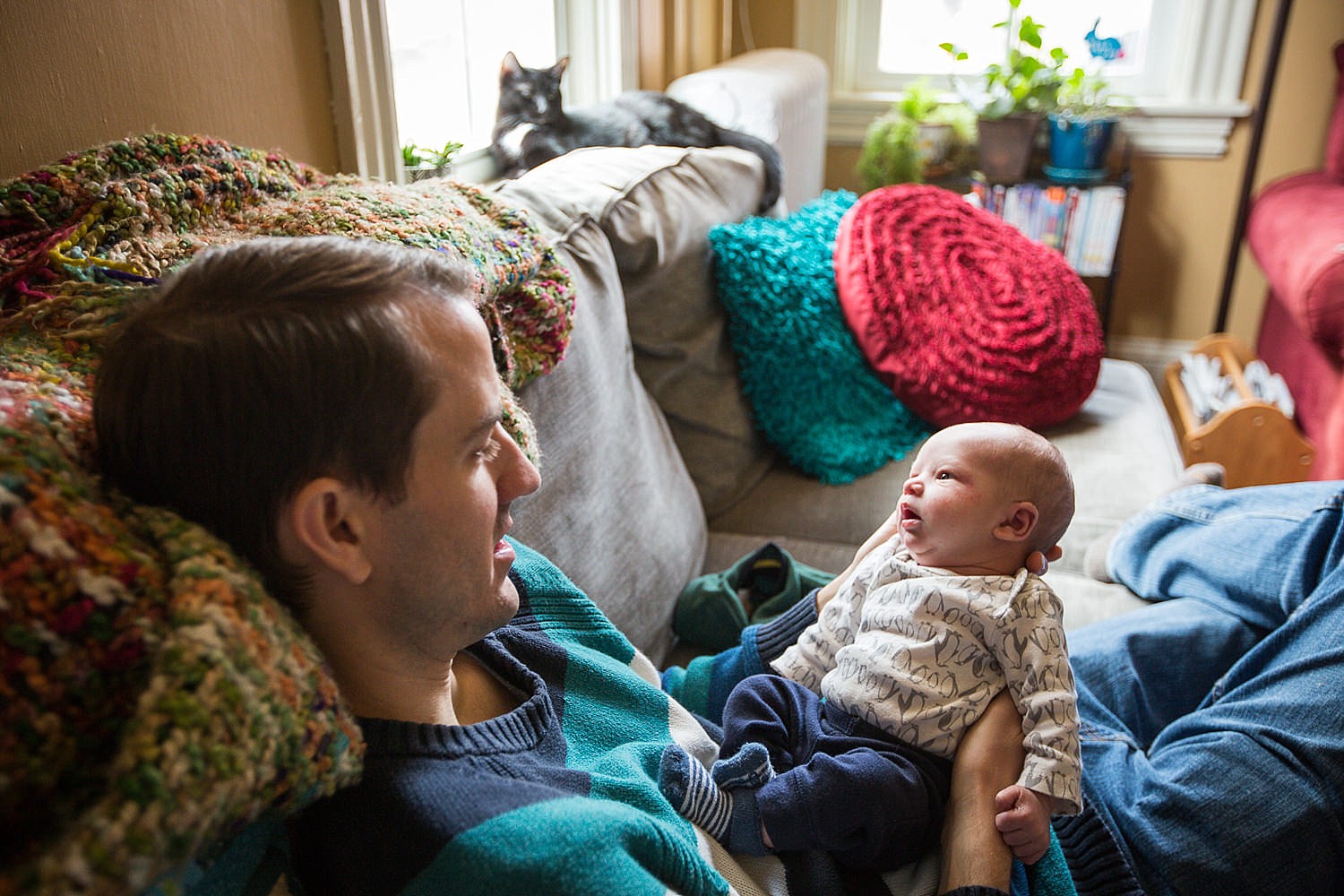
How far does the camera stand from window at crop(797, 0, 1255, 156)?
3.41m

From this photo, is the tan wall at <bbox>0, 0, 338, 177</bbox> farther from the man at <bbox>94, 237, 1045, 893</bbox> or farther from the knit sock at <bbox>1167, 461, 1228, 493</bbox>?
the knit sock at <bbox>1167, 461, 1228, 493</bbox>

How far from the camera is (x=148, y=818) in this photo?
18.1 inches

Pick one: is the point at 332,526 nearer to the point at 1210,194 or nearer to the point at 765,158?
the point at 765,158

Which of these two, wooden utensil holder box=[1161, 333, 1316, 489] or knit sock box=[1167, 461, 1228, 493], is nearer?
knit sock box=[1167, 461, 1228, 493]

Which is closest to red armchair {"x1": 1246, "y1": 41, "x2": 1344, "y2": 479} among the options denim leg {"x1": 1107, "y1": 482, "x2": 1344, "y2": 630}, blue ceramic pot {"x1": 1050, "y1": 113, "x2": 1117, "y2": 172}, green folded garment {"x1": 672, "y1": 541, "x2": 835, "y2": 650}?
blue ceramic pot {"x1": 1050, "y1": 113, "x2": 1117, "y2": 172}

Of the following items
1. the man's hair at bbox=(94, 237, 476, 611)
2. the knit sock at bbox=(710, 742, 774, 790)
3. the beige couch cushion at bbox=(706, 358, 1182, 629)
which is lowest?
the beige couch cushion at bbox=(706, 358, 1182, 629)

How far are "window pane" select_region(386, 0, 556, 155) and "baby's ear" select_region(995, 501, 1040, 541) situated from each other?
4.37ft

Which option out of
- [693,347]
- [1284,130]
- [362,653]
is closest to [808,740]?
[362,653]

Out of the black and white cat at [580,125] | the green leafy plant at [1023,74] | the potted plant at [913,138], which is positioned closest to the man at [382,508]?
the black and white cat at [580,125]

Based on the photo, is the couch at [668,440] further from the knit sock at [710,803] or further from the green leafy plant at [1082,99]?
the green leafy plant at [1082,99]

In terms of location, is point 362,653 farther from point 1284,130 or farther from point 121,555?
point 1284,130

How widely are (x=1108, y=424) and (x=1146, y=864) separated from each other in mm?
1266

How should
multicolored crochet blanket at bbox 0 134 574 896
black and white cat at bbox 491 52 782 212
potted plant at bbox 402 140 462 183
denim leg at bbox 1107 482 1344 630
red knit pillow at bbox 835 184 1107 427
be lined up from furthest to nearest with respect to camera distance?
black and white cat at bbox 491 52 782 212 < red knit pillow at bbox 835 184 1107 427 < potted plant at bbox 402 140 462 183 < denim leg at bbox 1107 482 1344 630 < multicolored crochet blanket at bbox 0 134 574 896

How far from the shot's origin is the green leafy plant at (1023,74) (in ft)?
10.6
